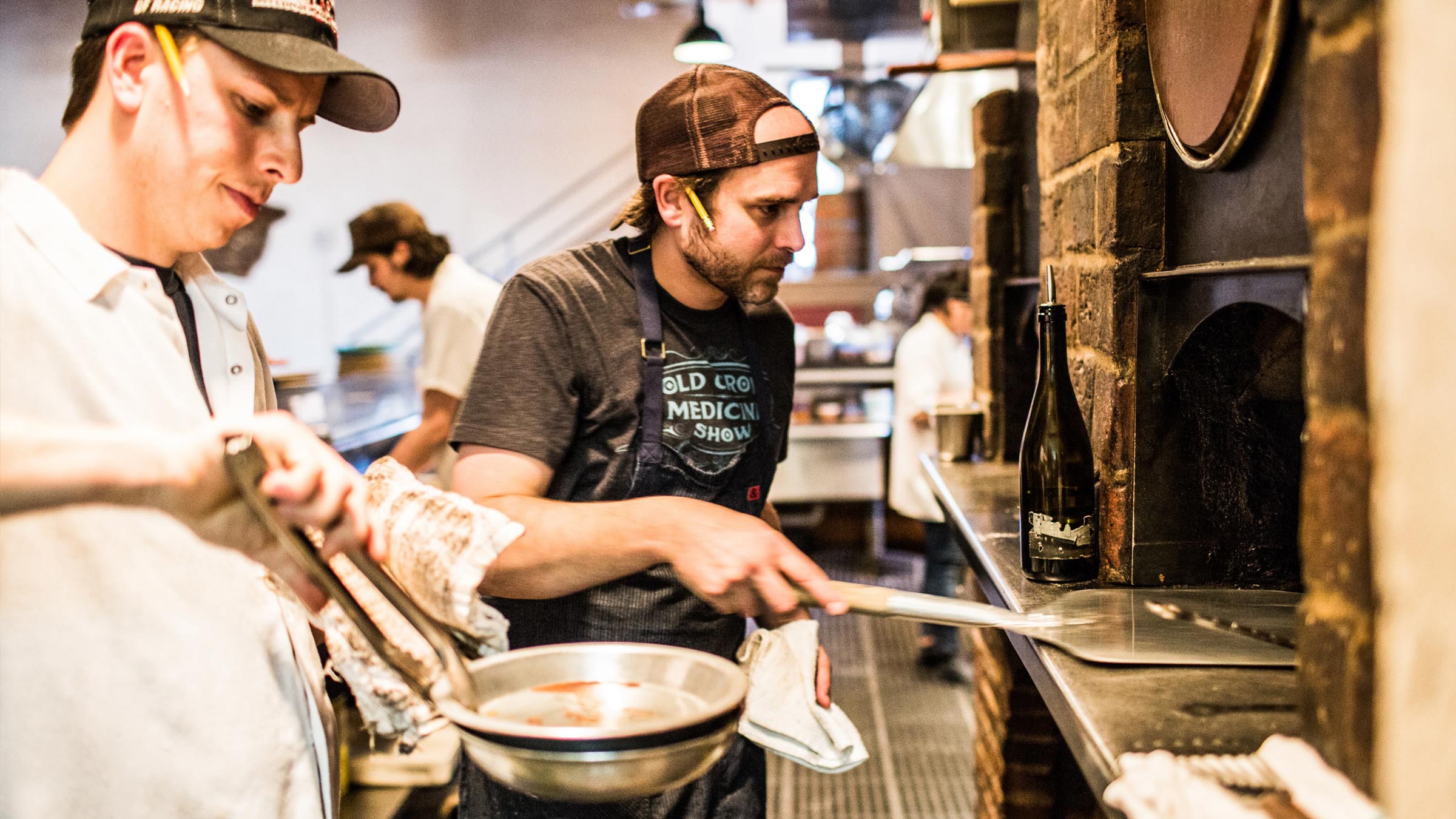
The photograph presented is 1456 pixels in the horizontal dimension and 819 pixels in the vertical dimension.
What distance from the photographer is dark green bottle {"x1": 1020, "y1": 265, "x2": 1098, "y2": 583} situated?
1548 mm

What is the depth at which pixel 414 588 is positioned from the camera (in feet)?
4.08

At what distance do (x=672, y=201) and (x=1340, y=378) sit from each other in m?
1.16

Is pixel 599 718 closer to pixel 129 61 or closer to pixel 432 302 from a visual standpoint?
pixel 129 61

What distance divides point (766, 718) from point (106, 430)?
3.19 feet

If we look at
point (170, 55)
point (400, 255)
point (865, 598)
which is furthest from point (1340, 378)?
point (400, 255)

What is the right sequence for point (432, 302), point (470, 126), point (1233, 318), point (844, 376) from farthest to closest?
1. point (470, 126)
2. point (844, 376)
3. point (432, 302)
4. point (1233, 318)

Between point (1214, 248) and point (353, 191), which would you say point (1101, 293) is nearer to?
point (1214, 248)

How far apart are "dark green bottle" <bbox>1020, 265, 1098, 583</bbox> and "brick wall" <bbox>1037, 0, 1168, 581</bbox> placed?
37mm

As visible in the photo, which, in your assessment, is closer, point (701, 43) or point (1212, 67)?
point (1212, 67)

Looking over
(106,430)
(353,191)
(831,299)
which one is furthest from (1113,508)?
(353,191)

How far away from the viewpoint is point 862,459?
22.2ft

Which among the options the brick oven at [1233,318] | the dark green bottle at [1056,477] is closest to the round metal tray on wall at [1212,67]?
the brick oven at [1233,318]

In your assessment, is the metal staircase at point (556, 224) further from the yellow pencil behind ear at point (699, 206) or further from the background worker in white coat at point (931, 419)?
the yellow pencil behind ear at point (699, 206)

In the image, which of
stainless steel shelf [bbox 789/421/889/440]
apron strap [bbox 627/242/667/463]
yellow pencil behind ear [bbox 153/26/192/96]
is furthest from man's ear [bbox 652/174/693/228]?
stainless steel shelf [bbox 789/421/889/440]
